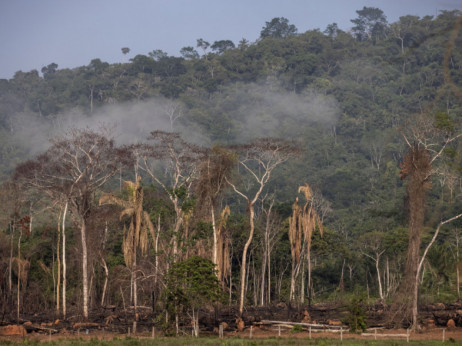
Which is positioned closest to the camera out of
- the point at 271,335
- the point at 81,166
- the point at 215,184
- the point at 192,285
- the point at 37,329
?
the point at 192,285

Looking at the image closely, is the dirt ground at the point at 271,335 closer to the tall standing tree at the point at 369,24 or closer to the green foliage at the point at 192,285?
the green foliage at the point at 192,285

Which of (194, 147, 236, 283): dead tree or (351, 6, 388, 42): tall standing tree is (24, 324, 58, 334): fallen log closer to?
(194, 147, 236, 283): dead tree

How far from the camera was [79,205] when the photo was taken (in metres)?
37.3

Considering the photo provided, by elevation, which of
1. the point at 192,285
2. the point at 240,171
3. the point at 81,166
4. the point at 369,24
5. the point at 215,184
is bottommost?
the point at 192,285

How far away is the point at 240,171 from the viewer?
96250 millimetres

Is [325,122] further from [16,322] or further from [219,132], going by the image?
[16,322]

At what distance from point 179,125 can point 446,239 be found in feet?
211

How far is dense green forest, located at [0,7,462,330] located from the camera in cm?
3659

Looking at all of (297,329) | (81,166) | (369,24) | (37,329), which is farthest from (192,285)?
(369,24)

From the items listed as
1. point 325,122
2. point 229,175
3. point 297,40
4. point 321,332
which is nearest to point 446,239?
point 229,175

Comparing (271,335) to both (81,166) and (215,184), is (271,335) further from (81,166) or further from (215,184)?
(81,166)

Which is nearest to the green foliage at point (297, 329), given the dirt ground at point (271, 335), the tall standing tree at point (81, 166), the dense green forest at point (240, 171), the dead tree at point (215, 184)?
the dirt ground at point (271, 335)

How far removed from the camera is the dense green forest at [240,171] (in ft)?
120

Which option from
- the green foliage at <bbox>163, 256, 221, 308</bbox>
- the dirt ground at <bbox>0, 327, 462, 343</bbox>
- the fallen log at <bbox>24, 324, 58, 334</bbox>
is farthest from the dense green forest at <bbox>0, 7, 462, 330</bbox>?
the fallen log at <bbox>24, 324, 58, 334</bbox>
